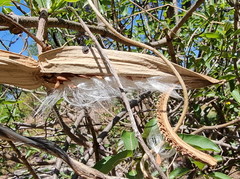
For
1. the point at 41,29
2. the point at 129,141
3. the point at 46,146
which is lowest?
the point at 129,141

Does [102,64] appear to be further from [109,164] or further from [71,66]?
[109,164]

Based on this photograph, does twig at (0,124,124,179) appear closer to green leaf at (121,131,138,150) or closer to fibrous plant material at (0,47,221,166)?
fibrous plant material at (0,47,221,166)

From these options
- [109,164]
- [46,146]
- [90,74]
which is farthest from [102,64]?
[109,164]

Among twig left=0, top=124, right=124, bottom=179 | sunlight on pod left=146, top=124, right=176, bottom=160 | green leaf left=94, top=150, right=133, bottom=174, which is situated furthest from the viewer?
green leaf left=94, top=150, right=133, bottom=174

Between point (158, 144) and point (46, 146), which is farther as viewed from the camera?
point (158, 144)

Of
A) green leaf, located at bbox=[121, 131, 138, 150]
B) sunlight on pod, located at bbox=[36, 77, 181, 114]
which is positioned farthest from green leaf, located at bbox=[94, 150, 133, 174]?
sunlight on pod, located at bbox=[36, 77, 181, 114]

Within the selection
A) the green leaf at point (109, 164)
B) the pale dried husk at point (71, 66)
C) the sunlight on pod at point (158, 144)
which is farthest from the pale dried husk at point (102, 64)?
the green leaf at point (109, 164)

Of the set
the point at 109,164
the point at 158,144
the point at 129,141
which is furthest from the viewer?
the point at 129,141

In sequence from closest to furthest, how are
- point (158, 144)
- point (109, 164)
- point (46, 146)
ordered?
1. point (46, 146)
2. point (158, 144)
3. point (109, 164)

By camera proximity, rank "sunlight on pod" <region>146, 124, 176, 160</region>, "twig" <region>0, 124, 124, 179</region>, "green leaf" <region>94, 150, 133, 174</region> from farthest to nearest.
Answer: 1. "green leaf" <region>94, 150, 133, 174</region>
2. "sunlight on pod" <region>146, 124, 176, 160</region>
3. "twig" <region>0, 124, 124, 179</region>
